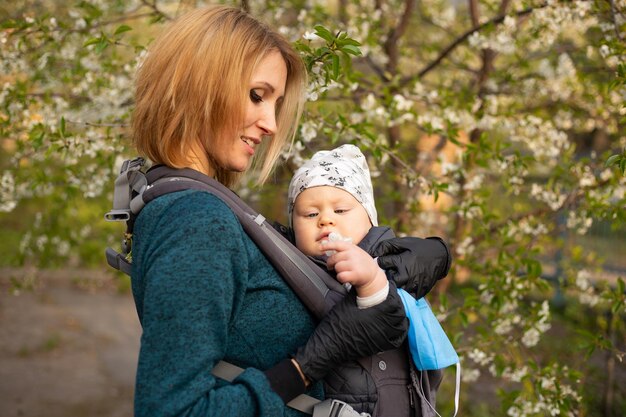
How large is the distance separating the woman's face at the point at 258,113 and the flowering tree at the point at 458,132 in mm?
272

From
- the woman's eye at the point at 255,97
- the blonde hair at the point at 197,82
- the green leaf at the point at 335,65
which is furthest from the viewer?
the green leaf at the point at 335,65

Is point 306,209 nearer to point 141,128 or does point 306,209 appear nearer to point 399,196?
point 141,128

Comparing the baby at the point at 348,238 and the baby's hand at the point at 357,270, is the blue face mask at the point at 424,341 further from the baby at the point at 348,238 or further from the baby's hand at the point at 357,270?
the baby's hand at the point at 357,270

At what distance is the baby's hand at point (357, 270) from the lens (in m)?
1.43

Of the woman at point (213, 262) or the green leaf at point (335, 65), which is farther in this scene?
the green leaf at point (335, 65)

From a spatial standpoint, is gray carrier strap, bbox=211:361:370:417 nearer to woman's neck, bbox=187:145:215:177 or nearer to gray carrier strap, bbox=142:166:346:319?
gray carrier strap, bbox=142:166:346:319

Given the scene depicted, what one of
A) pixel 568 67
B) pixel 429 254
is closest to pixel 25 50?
pixel 429 254

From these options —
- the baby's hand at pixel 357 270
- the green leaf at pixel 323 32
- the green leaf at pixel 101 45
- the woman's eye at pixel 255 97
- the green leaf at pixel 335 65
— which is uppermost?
the green leaf at pixel 323 32

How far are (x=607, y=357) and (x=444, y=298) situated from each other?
2.24m

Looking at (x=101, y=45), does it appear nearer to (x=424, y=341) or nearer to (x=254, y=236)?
(x=254, y=236)

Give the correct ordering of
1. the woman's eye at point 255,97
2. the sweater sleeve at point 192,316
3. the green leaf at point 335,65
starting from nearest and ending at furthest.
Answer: the sweater sleeve at point 192,316 < the woman's eye at point 255,97 < the green leaf at point 335,65

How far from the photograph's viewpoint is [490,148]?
3123 mm

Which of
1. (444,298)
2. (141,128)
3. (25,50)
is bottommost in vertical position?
(444,298)

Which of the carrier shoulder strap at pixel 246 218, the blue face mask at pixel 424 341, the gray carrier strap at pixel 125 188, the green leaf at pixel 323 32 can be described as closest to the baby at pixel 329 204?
the carrier shoulder strap at pixel 246 218
